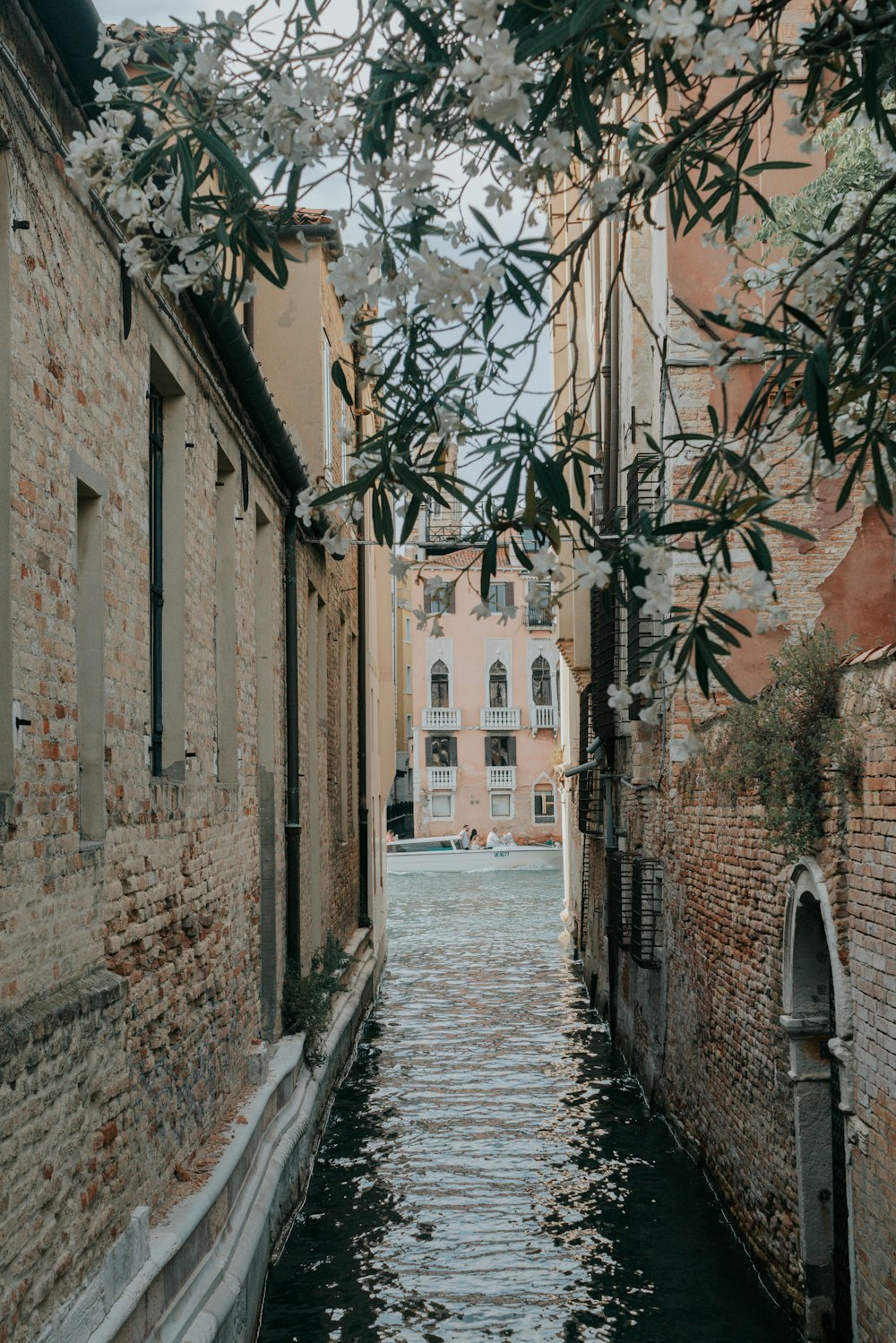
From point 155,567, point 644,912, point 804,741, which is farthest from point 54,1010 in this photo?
point 644,912

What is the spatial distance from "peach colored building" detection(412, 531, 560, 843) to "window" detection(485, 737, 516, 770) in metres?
0.04

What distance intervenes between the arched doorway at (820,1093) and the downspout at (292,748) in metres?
4.69

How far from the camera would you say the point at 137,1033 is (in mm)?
5754

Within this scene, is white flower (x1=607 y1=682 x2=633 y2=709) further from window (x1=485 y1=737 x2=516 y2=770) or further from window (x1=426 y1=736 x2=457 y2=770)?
window (x1=426 y1=736 x2=457 y2=770)

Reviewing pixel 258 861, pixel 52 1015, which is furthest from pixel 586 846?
pixel 52 1015

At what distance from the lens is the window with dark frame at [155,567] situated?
21.9 ft

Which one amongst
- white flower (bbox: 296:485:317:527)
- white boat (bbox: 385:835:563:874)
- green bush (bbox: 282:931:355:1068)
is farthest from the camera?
white boat (bbox: 385:835:563:874)

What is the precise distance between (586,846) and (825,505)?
10290 mm

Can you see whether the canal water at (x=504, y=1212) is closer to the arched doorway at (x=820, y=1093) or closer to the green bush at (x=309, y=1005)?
the arched doorway at (x=820, y=1093)

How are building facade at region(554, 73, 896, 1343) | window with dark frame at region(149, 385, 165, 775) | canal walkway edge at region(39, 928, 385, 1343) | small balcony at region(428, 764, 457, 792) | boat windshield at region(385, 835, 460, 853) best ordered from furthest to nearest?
small balcony at region(428, 764, 457, 792) < boat windshield at region(385, 835, 460, 853) < window with dark frame at region(149, 385, 165, 775) < building facade at region(554, 73, 896, 1343) < canal walkway edge at region(39, 928, 385, 1343)

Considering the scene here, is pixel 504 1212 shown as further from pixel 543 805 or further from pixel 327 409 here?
pixel 543 805

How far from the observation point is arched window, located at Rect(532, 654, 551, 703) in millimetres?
57594

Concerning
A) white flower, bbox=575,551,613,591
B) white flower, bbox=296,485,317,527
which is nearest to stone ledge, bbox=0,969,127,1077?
white flower, bbox=296,485,317,527

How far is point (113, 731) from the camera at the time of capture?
5.51 meters
